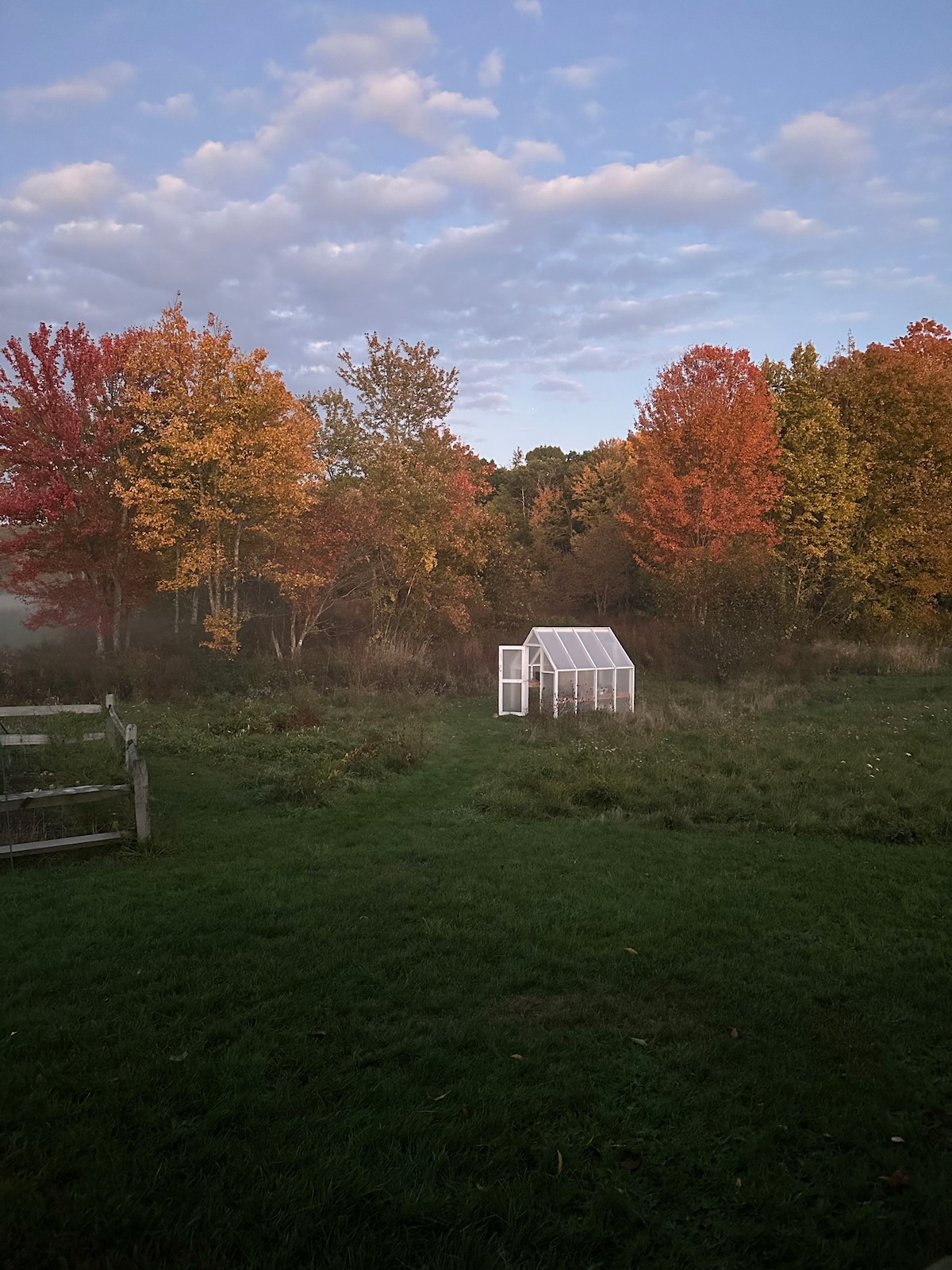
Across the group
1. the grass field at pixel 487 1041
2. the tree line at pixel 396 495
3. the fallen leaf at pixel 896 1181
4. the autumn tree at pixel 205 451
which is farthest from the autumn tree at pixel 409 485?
the fallen leaf at pixel 896 1181

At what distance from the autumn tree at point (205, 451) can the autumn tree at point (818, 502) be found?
17.2 m

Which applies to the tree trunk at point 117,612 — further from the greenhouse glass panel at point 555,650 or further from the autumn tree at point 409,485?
the greenhouse glass panel at point 555,650

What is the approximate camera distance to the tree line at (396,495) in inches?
747

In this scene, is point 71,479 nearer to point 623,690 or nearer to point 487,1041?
point 623,690

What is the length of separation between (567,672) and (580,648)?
961mm

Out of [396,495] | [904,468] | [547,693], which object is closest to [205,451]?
[396,495]

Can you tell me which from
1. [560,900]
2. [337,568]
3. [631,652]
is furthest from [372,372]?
[560,900]

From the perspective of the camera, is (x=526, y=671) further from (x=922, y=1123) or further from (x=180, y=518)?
(x=922, y=1123)

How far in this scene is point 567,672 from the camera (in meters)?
17.8

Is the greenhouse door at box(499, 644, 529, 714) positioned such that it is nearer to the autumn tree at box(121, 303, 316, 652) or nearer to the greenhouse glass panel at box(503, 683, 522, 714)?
the greenhouse glass panel at box(503, 683, 522, 714)

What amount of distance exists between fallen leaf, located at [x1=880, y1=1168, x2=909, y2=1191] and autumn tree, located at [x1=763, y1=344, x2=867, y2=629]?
1028 inches

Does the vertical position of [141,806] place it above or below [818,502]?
below

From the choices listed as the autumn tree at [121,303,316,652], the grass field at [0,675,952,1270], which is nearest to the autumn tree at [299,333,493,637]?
the autumn tree at [121,303,316,652]

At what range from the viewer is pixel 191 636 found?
2197 cm
